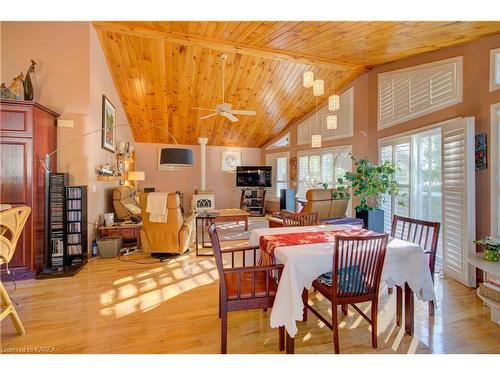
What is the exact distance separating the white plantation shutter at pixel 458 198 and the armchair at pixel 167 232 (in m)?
3.74

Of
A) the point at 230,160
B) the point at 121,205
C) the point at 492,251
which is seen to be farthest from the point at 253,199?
A: the point at 492,251

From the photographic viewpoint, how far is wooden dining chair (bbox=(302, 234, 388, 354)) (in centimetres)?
178

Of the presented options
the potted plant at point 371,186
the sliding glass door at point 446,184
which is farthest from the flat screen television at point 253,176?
the sliding glass door at point 446,184

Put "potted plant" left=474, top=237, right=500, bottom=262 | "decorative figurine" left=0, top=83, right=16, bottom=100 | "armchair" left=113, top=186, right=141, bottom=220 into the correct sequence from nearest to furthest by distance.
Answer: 1. "potted plant" left=474, top=237, right=500, bottom=262
2. "decorative figurine" left=0, top=83, right=16, bottom=100
3. "armchair" left=113, top=186, right=141, bottom=220

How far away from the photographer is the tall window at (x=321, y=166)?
6280 millimetres

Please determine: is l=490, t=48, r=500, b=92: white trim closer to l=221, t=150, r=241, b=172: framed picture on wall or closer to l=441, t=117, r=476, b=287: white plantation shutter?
l=441, t=117, r=476, b=287: white plantation shutter

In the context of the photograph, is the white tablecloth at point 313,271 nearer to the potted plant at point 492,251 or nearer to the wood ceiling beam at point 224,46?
the potted plant at point 492,251

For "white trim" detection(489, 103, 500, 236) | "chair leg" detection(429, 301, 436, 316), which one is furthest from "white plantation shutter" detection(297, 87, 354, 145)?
"chair leg" detection(429, 301, 436, 316)

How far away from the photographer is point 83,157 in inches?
158

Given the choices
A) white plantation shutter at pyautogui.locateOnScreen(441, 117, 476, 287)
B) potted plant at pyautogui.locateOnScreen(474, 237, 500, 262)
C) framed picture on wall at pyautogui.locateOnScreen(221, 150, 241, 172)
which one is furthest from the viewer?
framed picture on wall at pyautogui.locateOnScreen(221, 150, 241, 172)

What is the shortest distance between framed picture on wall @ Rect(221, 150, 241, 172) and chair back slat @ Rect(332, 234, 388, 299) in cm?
770

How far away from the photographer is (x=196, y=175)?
907 centimetres

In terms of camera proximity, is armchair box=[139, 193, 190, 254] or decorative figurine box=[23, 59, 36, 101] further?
armchair box=[139, 193, 190, 254]
